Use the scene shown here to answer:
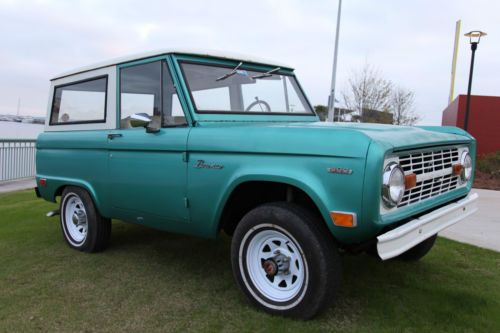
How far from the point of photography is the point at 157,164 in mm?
3592


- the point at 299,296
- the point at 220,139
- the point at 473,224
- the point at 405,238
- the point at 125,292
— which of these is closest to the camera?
the point at 405,238

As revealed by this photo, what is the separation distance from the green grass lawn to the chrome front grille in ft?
2.77

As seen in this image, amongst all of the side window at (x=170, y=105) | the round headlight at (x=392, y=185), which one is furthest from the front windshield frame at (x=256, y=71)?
the round headlight at (x=392, y=185)

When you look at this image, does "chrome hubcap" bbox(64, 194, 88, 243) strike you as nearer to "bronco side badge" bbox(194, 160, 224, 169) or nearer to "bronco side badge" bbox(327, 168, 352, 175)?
"bronco side badge" bbox(194, 160, 224, 169)

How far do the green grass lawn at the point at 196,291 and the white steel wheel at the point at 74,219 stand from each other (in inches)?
6.3

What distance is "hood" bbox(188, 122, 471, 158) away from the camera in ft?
8.43

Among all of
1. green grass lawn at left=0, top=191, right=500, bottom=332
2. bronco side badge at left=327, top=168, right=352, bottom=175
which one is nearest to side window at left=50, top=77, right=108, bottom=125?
green grass lawn at left=0, top=191, right=500, bottom=332

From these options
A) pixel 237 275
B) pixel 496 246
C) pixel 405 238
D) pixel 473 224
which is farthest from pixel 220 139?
pixel 473 224

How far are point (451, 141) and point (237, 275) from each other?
1.92 metres

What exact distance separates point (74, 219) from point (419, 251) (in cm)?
364

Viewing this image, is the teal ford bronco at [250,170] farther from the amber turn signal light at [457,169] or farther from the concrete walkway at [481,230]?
the concrete walkway at [481,230]

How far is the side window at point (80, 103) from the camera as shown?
4.38 meters

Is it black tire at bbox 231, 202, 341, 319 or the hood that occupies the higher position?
the hood

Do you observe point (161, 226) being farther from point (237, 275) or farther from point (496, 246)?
point (496, 246)
